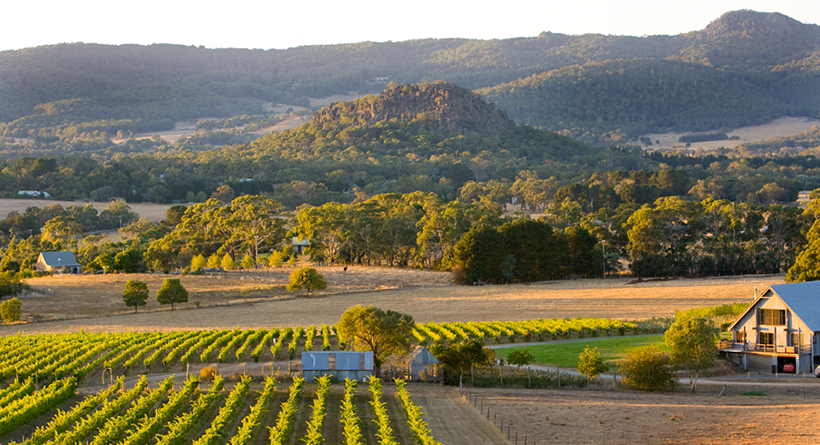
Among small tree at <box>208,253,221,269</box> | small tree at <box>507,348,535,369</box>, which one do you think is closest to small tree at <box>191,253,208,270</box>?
small tree at <box>208,253,221,269</box>

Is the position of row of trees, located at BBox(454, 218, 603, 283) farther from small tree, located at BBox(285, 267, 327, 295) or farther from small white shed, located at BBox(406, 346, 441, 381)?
small white shed, located at BBox(406, 346, 441, 381)

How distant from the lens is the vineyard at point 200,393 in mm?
30000

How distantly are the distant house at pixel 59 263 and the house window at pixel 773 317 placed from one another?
82183mm

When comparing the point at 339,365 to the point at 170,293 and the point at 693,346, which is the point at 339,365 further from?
the point at 170,293

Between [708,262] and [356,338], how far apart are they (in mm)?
56452

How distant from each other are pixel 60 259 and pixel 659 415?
86181mm

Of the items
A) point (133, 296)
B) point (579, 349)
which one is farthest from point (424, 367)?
point (133, 296)

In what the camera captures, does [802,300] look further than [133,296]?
No

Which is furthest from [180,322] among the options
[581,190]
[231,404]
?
[581,190]

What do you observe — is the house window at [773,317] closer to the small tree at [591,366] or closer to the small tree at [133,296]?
the small tree at [591,366]

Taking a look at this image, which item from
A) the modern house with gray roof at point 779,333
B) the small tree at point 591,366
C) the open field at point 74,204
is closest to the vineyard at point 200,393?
the small tree at point 591,366

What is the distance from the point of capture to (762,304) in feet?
149

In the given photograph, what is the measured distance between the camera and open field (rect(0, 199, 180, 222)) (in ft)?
503

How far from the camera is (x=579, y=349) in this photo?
163ft
